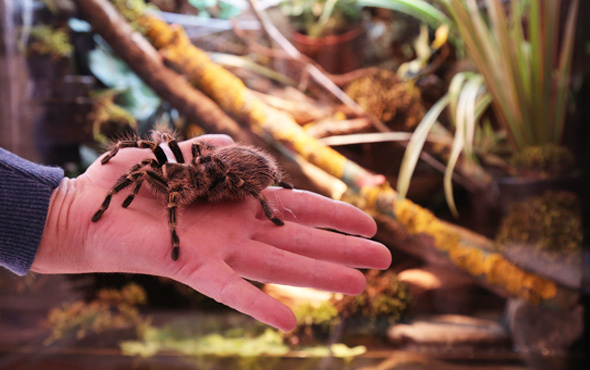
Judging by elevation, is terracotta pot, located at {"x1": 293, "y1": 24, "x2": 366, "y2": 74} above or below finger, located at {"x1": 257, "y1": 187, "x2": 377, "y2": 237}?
above

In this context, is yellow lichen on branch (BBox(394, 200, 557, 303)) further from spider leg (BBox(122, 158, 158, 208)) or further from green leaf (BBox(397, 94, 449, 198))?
spider leg (BBox(122, 158, 158, 208))

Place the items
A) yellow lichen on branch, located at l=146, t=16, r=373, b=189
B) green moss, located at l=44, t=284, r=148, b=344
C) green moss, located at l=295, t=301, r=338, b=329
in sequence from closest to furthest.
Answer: yellow lichen on branch, located at l=146, t=16, r=373, b=189, green moss, located at l=295, t=301, r=338, b=329, green moss, located at l=44, t=284, r=148, b=344

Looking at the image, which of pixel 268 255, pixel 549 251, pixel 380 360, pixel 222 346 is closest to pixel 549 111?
pixel 549 251

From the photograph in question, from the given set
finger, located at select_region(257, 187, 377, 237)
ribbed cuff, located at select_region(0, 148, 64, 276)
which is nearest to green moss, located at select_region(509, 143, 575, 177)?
finger, located at select_region(257, 187, 377, 237)

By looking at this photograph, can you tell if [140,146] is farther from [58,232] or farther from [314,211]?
[314,211]

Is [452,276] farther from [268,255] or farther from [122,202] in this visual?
[122,202]
